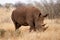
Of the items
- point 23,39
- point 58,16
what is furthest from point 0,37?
point 58,16

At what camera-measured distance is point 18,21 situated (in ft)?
44.5

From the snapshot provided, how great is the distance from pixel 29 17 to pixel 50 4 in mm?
11357

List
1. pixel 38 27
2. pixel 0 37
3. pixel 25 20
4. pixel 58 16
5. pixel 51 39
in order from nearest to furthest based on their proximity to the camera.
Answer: pixel 51 39
pixel 0 37
pixel 38 27
pixel 25 20
pixel 58 16

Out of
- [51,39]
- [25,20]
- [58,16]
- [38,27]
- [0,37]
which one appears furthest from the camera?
[58,16]

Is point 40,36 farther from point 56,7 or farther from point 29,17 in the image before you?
point 56,7

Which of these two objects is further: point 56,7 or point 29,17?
point 56,7

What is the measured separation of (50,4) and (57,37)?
13.8 m

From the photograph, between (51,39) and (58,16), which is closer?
(51,39)

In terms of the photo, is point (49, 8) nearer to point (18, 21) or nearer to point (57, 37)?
point (18, 21)

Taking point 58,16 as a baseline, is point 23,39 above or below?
above

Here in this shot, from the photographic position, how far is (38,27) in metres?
12.1

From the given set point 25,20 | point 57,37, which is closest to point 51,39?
point 57,37

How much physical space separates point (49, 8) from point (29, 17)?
11321mm

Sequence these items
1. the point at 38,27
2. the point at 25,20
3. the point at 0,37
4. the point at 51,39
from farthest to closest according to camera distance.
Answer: the point at 25,20, the point at 38,27, the point at 0,37, the point at 51,39
